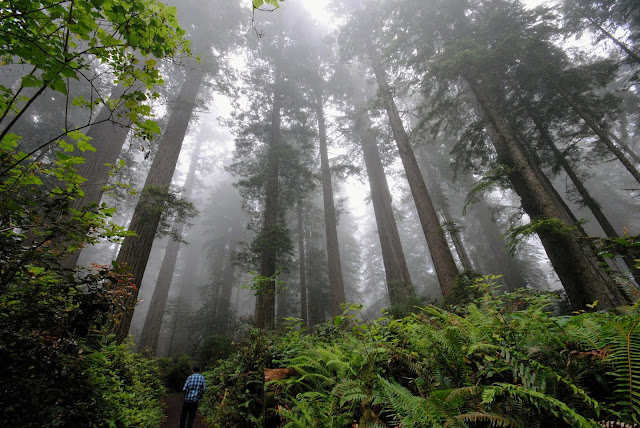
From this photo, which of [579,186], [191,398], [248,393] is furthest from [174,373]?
[579,186]

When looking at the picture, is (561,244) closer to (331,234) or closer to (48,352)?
(331,234)

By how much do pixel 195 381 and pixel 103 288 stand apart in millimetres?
5150

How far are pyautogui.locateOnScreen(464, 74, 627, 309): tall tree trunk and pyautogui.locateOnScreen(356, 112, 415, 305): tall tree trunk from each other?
4281 mm

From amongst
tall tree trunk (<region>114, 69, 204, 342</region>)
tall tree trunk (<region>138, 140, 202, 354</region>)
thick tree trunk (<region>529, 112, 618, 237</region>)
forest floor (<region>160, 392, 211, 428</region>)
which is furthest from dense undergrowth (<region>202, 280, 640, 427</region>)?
tall tree trunk (<region>138, 140, 202, 354</region>)

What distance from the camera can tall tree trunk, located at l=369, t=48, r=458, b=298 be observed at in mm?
6930

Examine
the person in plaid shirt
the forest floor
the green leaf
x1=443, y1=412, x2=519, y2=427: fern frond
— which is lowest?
the forest floor

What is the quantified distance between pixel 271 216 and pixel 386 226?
575cm

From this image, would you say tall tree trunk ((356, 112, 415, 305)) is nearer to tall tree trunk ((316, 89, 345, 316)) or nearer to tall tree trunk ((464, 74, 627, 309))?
tall tree trunk ((316, 89, 345, 316))

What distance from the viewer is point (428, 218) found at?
25.9ft

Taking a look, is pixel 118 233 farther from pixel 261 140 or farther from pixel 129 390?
pixel 261 140

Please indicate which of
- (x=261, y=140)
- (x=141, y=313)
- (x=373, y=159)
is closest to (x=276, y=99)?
(x=261, y=140)

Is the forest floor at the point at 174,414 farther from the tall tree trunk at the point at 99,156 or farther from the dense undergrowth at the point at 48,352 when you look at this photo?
the tall tree trunk at the point at 99,156

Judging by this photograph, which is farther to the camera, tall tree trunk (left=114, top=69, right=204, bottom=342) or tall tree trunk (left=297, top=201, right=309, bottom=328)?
tall tree trunk (left=297, top=201, right=309, bottom=328)

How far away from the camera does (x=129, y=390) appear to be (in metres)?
5.20
